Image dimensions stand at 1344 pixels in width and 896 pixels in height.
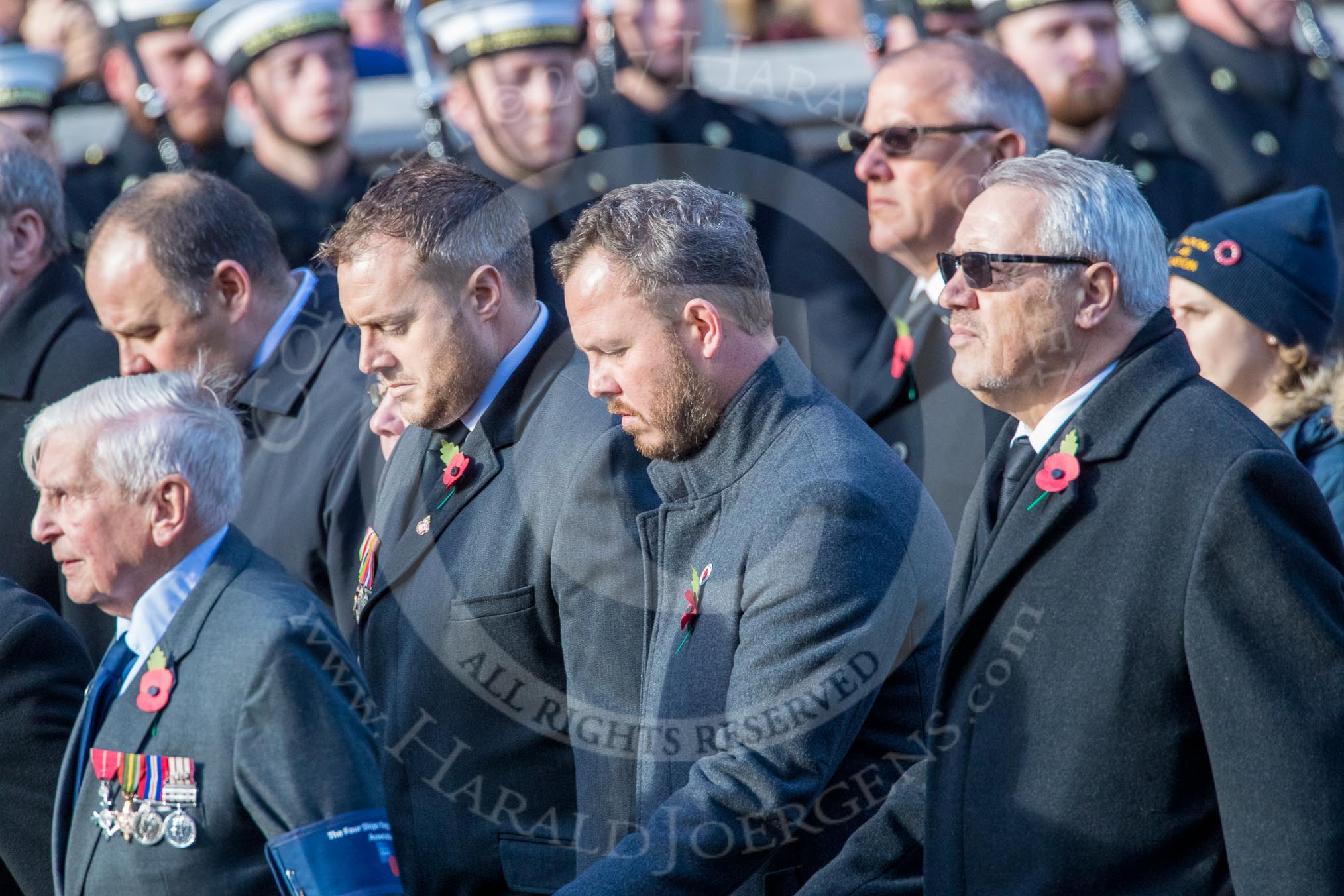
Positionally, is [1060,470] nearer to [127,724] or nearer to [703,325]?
[703,325]

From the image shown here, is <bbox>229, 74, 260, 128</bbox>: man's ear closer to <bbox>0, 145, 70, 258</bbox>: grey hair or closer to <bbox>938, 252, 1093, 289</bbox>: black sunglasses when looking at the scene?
<bbox>0, 145, 70, 258</bbox>: grey hair

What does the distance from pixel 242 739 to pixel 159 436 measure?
616 mm

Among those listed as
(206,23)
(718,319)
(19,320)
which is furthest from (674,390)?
(206,23)

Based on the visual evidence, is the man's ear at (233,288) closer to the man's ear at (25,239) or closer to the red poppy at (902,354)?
the man's ear at (25,239)

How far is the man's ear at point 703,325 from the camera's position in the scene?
3.21m

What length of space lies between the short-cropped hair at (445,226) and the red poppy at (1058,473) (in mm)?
1269

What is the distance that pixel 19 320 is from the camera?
15.9 ft

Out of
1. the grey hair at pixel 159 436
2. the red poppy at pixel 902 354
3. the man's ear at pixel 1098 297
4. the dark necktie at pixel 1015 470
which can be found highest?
the man's ear at pixel 1098 297

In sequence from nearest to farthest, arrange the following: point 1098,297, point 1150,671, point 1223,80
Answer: point 1150,671 → point 1098,297 → point 1223,80

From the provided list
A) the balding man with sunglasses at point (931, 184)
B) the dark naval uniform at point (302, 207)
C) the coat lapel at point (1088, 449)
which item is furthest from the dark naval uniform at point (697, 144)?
Result: the coat lapel at point (1088, 449)

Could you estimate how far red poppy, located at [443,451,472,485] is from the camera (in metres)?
3.57

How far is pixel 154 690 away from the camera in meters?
3.05

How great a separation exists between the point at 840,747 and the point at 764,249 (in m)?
2.74

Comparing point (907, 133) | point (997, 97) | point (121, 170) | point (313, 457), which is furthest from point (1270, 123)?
point (121, 170)
